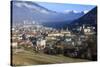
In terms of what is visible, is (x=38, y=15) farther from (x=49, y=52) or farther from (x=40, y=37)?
(x=49, y=52)

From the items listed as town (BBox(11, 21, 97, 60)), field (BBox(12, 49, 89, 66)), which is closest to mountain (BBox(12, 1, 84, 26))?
town (BBox(11, 21, 97, 60))

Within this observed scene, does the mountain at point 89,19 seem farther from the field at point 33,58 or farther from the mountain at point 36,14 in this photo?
the field at point 33,58

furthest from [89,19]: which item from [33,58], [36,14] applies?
[33,58]

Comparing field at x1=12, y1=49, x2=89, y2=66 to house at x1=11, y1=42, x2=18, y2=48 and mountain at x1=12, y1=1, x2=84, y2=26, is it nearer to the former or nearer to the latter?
house at x1=11, y1=42, x2=18, y2=48

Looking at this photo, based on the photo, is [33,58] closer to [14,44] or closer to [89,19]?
[14,44]
